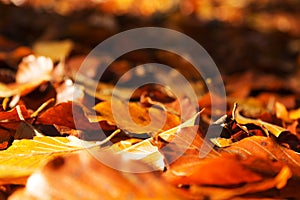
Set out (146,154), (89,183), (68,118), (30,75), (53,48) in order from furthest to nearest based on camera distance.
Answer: (53,48) < (30,75) < (68,118) < (146,154) < (89,183)

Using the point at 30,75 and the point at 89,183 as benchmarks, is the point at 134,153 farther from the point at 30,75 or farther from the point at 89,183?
the point at 30,75

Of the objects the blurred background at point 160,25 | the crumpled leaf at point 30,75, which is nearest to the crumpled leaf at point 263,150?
the crumpled leaf at point 30,75

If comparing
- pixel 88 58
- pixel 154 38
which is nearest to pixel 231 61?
pixel 154 38

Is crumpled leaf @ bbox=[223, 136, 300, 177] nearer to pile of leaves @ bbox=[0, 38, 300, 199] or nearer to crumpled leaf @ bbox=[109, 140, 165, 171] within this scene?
pile of leaves @ bbox=[0, 38, 300, 199]

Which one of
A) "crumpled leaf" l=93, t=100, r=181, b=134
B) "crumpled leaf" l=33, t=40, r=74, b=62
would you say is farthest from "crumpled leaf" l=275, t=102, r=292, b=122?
"crumpled leaf" l=33, t=40, r=74, b=62

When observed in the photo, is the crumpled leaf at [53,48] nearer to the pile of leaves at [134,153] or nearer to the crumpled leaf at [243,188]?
the pile of leaves at [134,153]

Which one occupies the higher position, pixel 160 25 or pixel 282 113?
pixel 282 113

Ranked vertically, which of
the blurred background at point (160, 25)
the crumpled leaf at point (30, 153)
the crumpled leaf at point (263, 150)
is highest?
the crumpled leaf at point (30, 153)

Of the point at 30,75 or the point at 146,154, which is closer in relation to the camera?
the point at 146,154

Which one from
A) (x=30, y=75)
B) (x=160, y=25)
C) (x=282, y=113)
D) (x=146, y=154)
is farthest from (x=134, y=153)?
(x=160, y=25)
